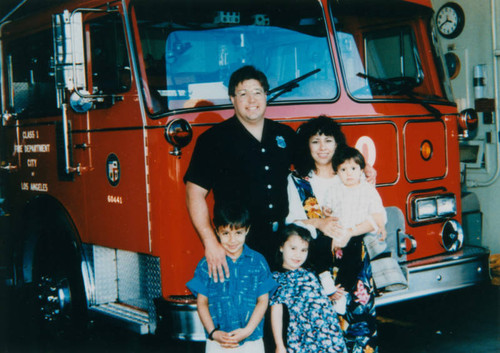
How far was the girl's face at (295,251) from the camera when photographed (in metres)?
3.22

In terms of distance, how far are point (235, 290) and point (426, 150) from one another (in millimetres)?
1984

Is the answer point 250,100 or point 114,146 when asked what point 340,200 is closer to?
point 250,100

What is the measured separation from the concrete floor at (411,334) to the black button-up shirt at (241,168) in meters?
1.18

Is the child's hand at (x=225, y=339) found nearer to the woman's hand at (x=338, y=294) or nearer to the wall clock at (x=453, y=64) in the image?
the woman's hand at (x=338, y=294)

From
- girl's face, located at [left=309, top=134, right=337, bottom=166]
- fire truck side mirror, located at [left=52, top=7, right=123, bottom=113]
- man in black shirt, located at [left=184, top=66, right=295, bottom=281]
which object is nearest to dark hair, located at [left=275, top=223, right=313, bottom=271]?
man in black shirt, located at [left=184, top=66, right=295, bottom=281]

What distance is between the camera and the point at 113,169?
3.97 metres

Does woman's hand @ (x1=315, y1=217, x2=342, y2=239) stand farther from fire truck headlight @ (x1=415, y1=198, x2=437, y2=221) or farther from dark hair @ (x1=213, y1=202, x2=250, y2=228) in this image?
fire truck headlight @ (x1=415, y1=198, x2=437, y2=221)

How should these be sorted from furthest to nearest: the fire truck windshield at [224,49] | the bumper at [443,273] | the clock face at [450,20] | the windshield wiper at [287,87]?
1. the clock face at [450,20]
2. the bumper at [443,273]
3. the windshield wiper at [287,87]
4. the fire truck windshield at [224,49]

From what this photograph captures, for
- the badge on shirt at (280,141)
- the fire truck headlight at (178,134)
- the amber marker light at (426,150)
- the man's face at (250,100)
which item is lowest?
the amber marker light at (426,150)

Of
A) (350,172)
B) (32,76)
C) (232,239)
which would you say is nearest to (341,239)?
(350,172)

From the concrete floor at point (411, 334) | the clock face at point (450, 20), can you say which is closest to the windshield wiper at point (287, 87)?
the concrete floor at point (411, 334)

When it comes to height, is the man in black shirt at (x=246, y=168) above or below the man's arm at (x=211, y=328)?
above

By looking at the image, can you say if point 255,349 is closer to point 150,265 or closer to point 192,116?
point 150,265

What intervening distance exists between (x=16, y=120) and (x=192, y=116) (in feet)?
7.43
